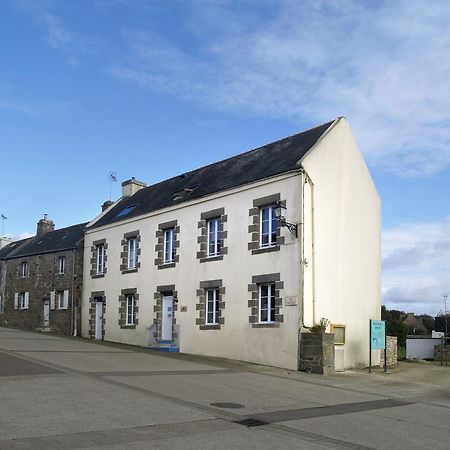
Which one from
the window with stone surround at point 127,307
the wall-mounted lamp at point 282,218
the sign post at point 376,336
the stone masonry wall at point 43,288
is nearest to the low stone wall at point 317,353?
the sign post at point 376,336

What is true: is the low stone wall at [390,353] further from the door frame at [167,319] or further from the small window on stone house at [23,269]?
the small window on stone house at [23,269]

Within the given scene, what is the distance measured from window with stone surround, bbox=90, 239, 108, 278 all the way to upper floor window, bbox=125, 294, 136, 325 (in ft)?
9.02

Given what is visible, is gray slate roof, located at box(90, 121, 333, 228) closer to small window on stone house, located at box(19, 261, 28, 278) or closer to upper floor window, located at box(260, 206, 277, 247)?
upper floor window, located at box(260, 206, 277, 247)

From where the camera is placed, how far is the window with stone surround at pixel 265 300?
18641 mm

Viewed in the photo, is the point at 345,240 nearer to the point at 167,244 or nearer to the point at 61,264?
the point at 167,244

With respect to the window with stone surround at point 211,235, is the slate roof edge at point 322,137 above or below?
above

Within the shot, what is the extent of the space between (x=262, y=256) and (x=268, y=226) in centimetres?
111

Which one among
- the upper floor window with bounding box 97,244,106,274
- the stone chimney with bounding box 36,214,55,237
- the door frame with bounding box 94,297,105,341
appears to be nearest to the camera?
the door frame with bounding box 94,297,105,341

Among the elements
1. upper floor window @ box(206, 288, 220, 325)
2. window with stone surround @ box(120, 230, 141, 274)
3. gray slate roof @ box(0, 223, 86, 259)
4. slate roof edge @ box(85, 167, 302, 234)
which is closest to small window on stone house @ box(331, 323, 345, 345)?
upper floor window @ box(206, 288, 220, 325)

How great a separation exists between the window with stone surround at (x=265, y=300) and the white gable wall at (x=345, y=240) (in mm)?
1032

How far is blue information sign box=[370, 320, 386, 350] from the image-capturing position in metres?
18.8

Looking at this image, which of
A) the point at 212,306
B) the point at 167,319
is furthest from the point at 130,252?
the point at 212,306

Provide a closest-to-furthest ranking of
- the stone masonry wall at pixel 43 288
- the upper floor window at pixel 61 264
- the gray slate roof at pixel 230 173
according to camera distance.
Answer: the gray slate roof at pixel 230 173, the stone masonry wall at pixel 43 288, the upper floor window at pixel 61 264

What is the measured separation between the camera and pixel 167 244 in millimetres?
24594
